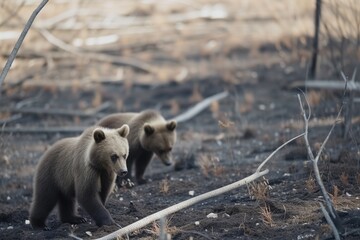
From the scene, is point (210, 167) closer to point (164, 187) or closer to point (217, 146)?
point (164, 187)

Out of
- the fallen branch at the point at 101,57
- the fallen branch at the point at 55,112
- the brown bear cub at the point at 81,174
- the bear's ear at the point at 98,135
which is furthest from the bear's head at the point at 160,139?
the fallen branch at the point at 101,57

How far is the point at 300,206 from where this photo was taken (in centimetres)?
729

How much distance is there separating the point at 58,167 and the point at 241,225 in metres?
2.16

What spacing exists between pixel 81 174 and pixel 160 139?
2612mm

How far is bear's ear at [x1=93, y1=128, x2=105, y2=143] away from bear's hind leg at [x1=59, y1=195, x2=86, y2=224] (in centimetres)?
90

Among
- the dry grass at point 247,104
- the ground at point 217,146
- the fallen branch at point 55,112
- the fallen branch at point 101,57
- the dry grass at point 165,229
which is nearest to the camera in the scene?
the dry grass at point 165,229

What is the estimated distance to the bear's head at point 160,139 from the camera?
32.2 ft

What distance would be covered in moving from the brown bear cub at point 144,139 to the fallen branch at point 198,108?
122 inches

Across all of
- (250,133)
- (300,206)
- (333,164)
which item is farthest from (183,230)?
(250,133)

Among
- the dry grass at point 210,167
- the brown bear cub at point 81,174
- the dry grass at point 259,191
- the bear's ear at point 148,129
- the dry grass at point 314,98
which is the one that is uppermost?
the brown bear cub at point 81,174

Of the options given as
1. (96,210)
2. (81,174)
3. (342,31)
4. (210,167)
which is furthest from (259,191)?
(342,31)

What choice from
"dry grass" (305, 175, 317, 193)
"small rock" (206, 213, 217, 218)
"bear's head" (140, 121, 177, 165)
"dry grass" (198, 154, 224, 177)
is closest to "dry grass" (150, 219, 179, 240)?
"small rock" (206, 213, 217, 218)

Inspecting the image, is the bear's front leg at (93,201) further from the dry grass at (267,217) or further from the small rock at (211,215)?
the dry grass at (267,217)

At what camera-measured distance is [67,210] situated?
7895 mm
